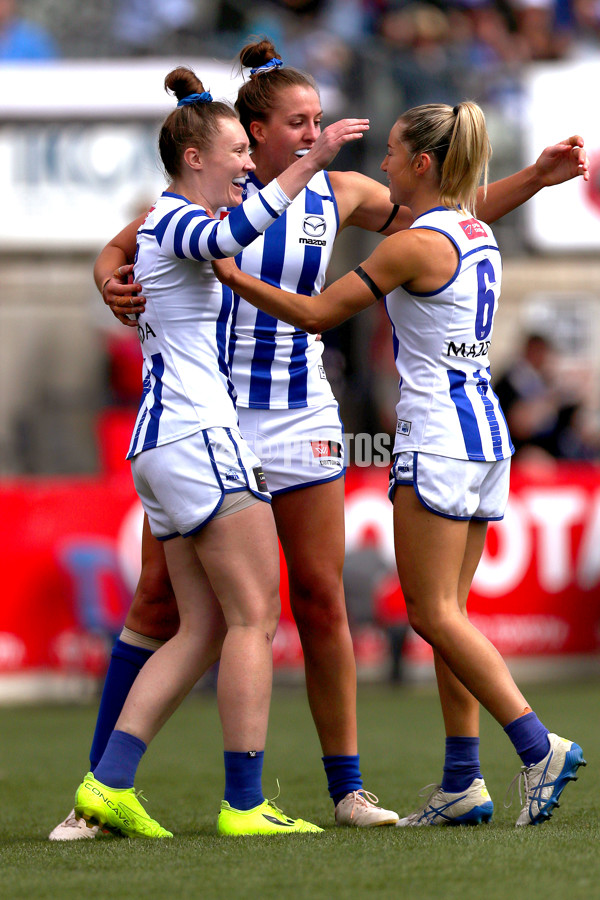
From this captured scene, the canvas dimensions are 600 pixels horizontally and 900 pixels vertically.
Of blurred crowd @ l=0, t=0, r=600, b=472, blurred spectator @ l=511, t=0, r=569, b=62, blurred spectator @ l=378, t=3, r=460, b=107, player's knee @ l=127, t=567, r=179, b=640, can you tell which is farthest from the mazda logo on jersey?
blurred spectator @ l=511, t=0, r=569, b=62

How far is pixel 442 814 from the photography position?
12.3ft

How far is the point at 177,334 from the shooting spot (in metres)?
3.52

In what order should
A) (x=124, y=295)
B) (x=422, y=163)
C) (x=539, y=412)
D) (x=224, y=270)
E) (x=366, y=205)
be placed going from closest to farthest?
(x=224, y=270) → (x=124, y=295) → (x=422, y=163) → (x=366, y=205) → (x=539, y=412)

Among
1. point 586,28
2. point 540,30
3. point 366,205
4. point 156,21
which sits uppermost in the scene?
point 586,28

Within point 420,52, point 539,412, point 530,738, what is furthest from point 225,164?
point 420,52

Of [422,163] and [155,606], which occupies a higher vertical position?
[422,163]

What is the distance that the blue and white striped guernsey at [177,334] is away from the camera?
347 centimetres

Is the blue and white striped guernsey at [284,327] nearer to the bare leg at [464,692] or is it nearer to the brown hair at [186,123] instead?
the brown hair at [186,123]

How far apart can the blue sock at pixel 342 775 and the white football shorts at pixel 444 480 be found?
82 centimetres

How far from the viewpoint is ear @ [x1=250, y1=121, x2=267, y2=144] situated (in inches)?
156

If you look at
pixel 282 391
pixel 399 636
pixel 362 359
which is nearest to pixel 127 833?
pixel 282 391

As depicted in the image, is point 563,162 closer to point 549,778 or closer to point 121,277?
point 121,277

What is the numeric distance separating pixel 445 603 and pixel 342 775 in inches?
25.3

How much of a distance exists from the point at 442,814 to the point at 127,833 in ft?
2.89
